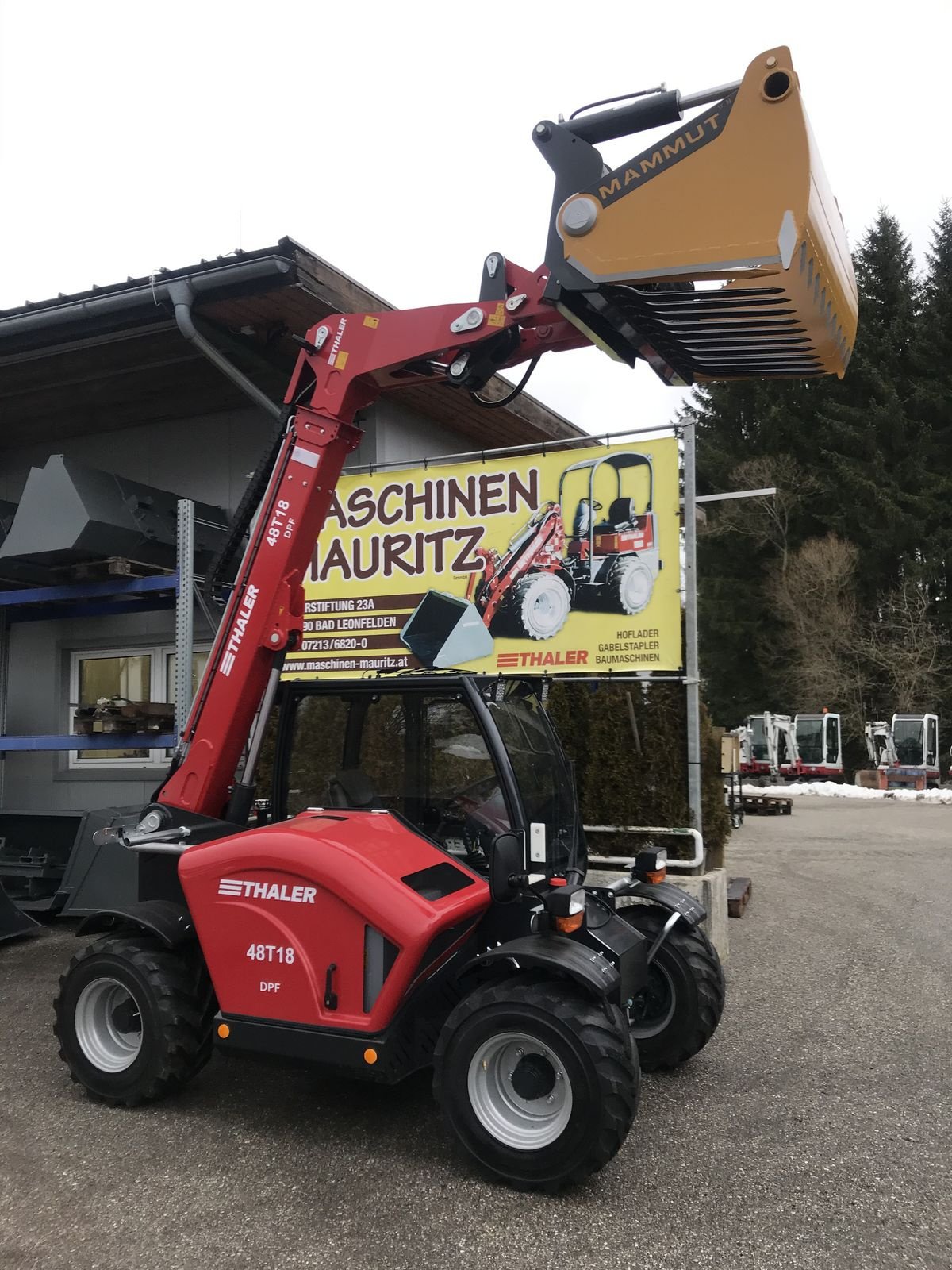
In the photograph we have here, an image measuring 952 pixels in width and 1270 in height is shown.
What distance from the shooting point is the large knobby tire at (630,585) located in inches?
261

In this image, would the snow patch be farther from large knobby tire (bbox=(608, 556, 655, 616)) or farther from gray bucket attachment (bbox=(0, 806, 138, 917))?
gray bucket attachment (bbox=(0, 806, 138, 917))

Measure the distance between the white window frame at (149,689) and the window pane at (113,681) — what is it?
28 mm

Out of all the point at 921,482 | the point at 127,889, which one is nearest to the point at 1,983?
the point at 127,889

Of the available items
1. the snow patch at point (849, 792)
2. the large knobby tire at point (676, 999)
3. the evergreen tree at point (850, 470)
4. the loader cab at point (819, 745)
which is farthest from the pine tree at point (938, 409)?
the large knobby tire at point (676, 999)

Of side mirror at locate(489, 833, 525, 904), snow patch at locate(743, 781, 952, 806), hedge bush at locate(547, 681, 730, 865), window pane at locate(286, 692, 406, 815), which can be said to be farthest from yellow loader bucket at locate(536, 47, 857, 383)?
snow patch at locate(743, 781, 952, 806)

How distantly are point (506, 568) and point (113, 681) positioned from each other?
421 centimetres

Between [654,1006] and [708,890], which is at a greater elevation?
[708,890]

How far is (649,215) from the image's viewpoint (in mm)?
3865

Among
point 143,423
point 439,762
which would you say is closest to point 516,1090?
point 439,762

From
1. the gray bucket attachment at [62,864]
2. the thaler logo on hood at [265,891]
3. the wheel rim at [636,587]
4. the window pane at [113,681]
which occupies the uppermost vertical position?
the wheel rim at [636,587]

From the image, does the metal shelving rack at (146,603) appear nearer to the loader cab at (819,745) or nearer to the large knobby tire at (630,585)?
the large knobby tire at (630,585)

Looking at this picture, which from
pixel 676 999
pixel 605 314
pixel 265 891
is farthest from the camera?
pixel 676 999

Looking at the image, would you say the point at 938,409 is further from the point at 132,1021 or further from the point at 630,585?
the point at 132,1021

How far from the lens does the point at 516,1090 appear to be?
143 inches
